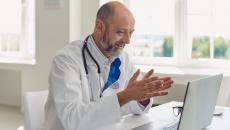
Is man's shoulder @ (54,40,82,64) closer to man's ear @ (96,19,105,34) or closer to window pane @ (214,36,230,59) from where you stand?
man's ear @ (96,19,105,34)

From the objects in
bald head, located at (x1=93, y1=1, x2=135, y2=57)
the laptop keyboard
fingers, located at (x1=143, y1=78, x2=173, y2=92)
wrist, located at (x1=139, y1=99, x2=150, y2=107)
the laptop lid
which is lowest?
the laptop keyboard

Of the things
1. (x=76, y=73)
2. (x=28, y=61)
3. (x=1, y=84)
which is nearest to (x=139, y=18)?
(x=28, y=61)

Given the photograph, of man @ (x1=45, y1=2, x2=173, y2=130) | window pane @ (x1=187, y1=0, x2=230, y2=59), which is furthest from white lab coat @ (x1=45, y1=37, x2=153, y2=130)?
window pane @ (x1=187, y1=0, x2=230, y2=59)

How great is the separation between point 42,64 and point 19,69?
0.44m

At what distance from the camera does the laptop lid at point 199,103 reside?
129 cm

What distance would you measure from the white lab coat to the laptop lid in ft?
0.88

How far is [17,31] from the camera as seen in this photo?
472cm

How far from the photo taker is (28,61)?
4512 millimetres

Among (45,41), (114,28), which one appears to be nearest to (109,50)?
(114,28)

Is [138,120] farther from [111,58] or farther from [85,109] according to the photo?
[85,109]

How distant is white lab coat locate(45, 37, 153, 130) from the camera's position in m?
1.41

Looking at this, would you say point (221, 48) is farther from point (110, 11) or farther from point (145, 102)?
point (110, 11)

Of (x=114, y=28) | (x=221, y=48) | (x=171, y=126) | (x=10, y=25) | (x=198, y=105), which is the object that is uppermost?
(x=10, y=25)

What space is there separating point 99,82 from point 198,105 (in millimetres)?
511
